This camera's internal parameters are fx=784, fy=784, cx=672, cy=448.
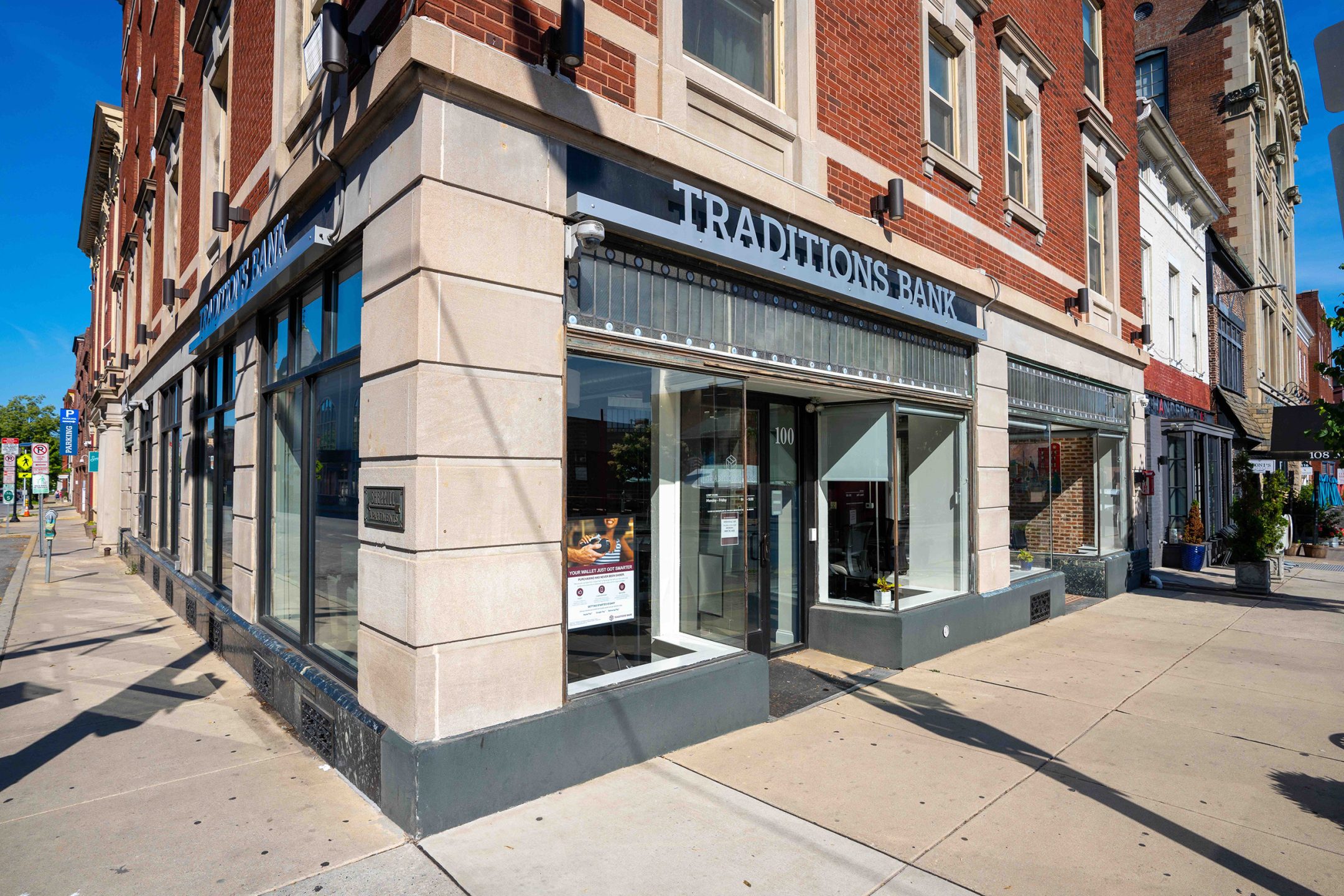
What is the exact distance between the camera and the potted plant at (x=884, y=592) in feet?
27.3

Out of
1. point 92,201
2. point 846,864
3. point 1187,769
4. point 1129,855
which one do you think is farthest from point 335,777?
point 92,201

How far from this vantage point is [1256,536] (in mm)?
13594

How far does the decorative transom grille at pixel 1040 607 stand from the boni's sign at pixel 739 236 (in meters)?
4.41

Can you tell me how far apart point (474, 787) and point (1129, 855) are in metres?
3.45

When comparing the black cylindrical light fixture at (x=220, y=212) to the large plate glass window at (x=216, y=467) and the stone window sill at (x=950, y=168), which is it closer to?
the large plate glass window at (x=216, y=467)

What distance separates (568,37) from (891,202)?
415 centimetres

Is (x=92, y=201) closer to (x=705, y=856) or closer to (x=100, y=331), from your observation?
(x=100, y=331)

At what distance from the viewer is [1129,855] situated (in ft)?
13.1

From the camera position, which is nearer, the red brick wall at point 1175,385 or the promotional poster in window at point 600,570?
the promotional poster in window at point 600,570

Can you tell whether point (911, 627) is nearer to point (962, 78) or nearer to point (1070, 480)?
point (962, 78)

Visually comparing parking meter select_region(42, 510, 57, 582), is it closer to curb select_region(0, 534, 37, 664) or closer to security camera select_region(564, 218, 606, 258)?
curb select_region(0, 534, 37, 664)

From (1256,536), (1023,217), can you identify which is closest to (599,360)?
(1023,217)

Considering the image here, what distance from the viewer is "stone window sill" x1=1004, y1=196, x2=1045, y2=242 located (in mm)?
10289

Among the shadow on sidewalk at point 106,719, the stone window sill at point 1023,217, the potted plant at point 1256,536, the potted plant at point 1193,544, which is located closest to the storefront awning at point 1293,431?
the potted plant at point 1193,544
